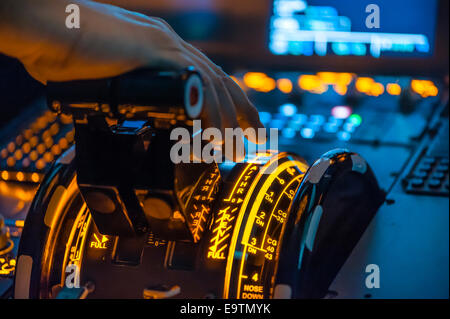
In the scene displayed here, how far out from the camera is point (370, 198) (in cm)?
104

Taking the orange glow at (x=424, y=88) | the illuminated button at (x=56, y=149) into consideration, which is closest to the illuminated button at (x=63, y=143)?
the illuminated button at (x=56, y=149)

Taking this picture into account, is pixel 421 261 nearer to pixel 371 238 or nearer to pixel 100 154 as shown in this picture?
pixel 371 238

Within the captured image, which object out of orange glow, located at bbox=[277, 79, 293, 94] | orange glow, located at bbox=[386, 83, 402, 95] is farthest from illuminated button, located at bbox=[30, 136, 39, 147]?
orange glow, located at bbox=[386, 83, 402, 95]

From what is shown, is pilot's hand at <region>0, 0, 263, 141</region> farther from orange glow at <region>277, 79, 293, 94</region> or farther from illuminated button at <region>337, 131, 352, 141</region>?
orange glow at <region>277, 79, 293, 94</region>

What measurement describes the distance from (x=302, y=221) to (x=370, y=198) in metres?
0.35

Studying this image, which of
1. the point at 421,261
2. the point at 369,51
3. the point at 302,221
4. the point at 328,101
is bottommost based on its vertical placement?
the point at 421,261

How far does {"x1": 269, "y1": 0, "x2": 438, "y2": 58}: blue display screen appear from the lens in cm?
169

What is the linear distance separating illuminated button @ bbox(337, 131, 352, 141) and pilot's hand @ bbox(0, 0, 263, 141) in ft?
2.78

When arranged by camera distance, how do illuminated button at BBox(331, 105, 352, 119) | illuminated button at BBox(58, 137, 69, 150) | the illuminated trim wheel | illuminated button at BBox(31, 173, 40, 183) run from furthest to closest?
illuminated button at BBox(331, 105, 352, 119)
illuminated button at BBox(58, 137, 69, 150)
illuminated button at BBox(31, 173, 40, 183)
the illuminated trim wheel

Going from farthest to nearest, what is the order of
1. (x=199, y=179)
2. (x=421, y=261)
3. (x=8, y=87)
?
1. (x=8, y=87)
2. (x=421, y=261)
3. (x=199, y=179)

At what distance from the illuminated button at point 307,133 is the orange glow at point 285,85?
24cm

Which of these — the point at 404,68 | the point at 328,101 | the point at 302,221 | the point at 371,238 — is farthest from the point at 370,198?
the point at 404,68

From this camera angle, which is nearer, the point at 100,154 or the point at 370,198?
the point at 100,154

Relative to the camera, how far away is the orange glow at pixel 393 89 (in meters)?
1.66
